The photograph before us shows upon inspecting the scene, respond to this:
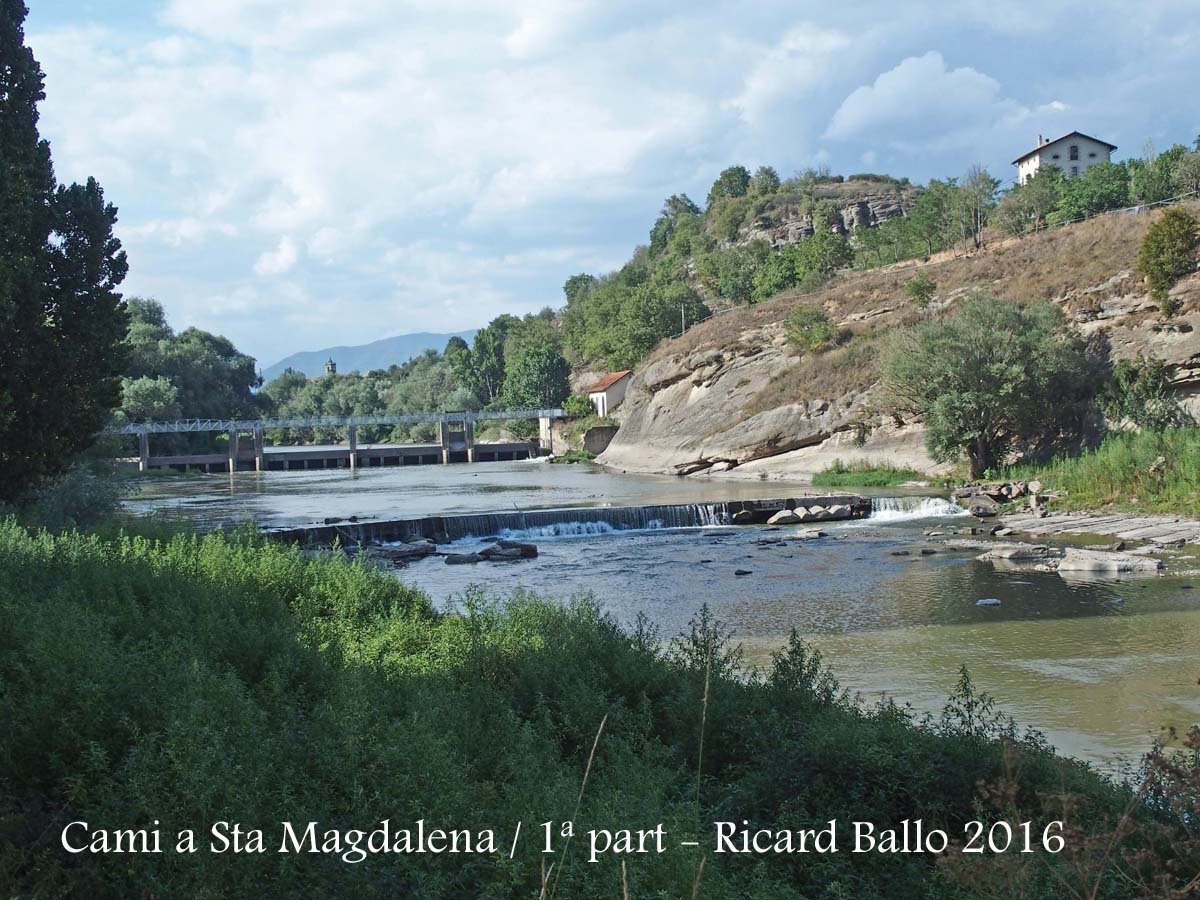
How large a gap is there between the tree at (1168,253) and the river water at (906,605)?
13.6 metres

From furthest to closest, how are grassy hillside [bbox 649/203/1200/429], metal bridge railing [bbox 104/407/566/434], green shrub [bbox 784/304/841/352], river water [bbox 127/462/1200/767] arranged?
metal bridge railing [bbox 104/407/566/434] < green shrub [bbox 784/304/841/352] < grassy hillside [bbox 649/203/1200/429] < river water [bbox 127/462/1200/767]

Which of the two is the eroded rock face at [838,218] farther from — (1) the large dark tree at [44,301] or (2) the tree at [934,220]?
(1) the large dark tree at [44,301]

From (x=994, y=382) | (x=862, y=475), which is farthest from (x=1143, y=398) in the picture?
(x=862, y=475)

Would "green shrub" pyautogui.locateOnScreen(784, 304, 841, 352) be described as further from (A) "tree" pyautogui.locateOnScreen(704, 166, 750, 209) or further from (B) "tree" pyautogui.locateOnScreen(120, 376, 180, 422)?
(A) "tree" pyautogui.locateOnScreen(704, 166, 750, 209)

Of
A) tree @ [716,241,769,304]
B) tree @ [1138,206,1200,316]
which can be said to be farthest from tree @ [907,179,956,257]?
tree @ [1138,206,1200,316]

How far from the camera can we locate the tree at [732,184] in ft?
468

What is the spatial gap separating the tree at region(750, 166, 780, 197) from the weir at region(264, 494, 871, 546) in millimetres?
110988

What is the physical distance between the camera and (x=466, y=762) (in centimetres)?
580

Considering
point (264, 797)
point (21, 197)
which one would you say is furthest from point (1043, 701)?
point (21, 197)

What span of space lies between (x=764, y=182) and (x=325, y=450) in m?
85.0

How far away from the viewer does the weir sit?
2655 cm

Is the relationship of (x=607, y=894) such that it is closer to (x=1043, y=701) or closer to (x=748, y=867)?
(x=748, y=867)

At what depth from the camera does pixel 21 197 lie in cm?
1335

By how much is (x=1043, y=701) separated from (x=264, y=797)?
892 cm
